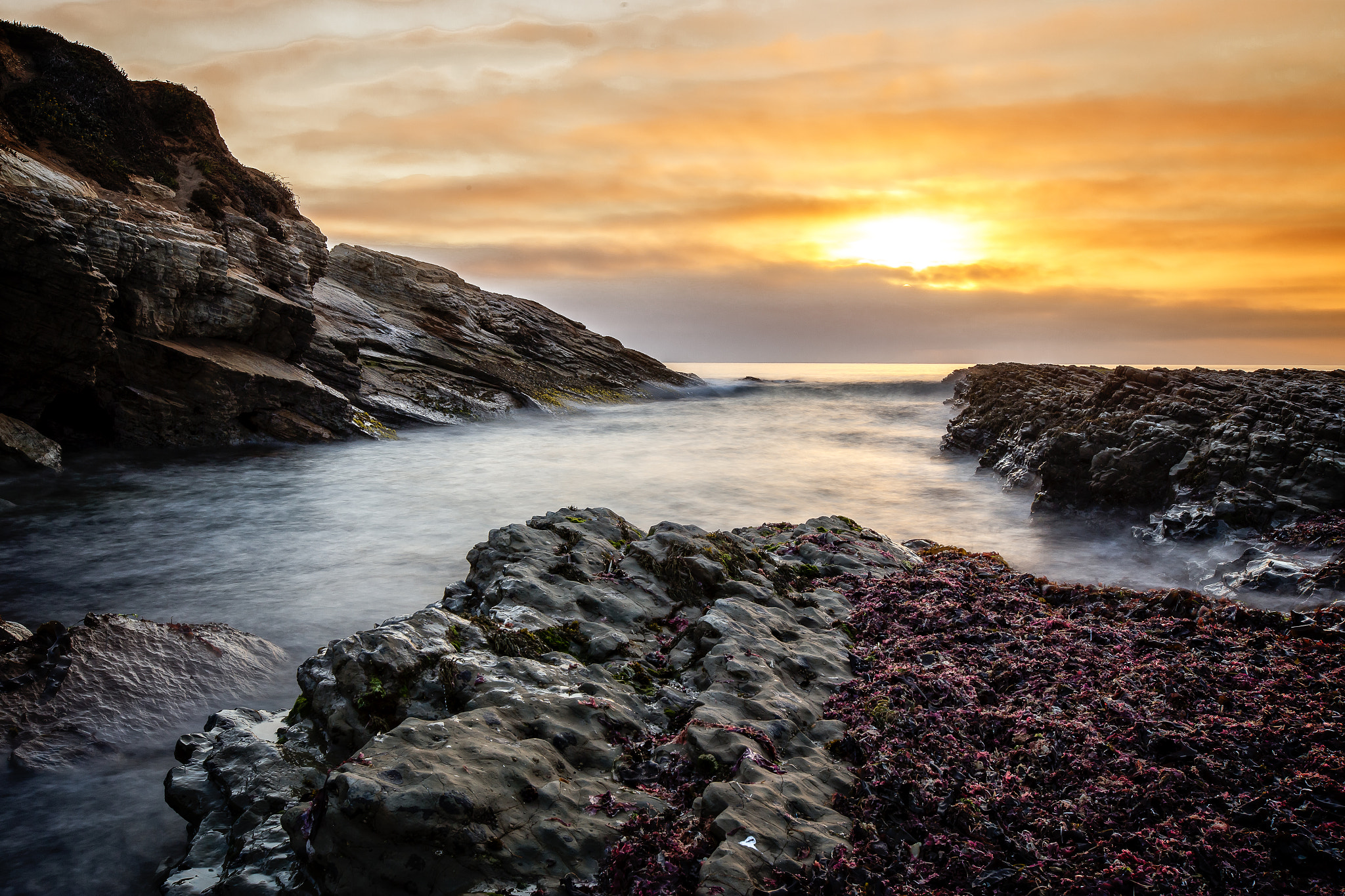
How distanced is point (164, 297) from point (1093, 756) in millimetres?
28834

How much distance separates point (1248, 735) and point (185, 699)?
11033 millimetres

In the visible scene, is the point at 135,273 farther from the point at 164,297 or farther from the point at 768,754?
the point at 768,754

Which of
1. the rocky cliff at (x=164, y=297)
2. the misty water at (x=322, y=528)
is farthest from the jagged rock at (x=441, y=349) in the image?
the misty water at (x=322, y=528)

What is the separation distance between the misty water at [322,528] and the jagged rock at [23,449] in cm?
85

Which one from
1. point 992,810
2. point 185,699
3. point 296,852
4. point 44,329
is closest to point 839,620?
point 992,810

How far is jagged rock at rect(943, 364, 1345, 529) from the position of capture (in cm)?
1387

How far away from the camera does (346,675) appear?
607cm

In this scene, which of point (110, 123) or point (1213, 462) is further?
point (110, 123)

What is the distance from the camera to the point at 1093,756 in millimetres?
5777

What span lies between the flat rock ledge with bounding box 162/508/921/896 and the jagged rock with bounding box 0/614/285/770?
75.7 inches

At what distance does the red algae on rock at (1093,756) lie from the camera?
4680mm

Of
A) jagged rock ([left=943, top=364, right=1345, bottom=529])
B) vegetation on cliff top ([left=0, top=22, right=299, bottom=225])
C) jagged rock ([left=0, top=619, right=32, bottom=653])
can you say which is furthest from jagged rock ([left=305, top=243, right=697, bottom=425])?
jagged rock ([left=943, top=364, right=1345, bottom=529])

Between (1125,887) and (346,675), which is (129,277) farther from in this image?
(1125,887)

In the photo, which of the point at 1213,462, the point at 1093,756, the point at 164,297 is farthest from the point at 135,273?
the point at 1213,462
